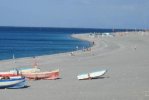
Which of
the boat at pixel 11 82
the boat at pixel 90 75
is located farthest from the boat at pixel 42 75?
the boat at pixel 11 82

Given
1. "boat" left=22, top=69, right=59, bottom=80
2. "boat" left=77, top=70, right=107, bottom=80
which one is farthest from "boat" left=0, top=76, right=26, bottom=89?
"boat" left=77, top=70, right=107, bottom=80

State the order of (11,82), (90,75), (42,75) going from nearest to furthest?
(11,82) < (42,75) < (90,75)

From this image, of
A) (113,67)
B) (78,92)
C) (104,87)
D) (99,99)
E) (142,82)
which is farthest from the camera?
(113,67)

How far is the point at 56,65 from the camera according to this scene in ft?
145

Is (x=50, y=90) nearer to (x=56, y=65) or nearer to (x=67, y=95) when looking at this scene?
(x=67, y=95)

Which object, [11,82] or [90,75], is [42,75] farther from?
[11,82]

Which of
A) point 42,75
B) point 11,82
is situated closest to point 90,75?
point 42,75

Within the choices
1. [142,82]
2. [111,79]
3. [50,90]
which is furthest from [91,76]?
[50,90]

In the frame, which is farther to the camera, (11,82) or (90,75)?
(90,75)

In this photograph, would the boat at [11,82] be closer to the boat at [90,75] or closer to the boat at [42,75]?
the boat at [42,75]

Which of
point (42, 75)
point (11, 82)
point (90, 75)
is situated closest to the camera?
point (11, 82)

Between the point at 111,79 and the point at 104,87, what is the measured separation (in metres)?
3.98

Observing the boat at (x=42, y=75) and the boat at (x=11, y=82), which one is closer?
the boat at (x=11, y=82)

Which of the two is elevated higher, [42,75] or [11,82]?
[11,82]
